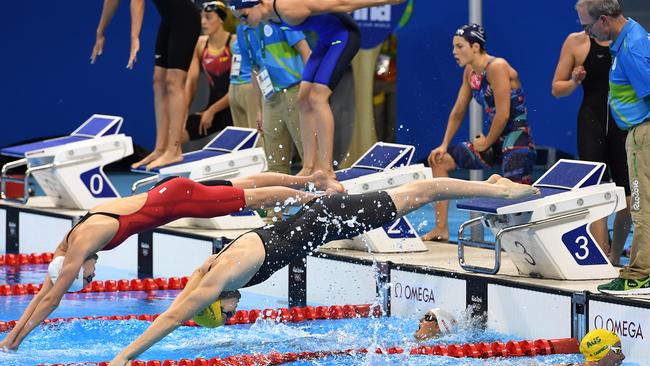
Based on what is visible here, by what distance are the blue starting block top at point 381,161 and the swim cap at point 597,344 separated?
2.46 m

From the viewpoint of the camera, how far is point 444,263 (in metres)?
6.80

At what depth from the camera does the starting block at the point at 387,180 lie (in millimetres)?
7152

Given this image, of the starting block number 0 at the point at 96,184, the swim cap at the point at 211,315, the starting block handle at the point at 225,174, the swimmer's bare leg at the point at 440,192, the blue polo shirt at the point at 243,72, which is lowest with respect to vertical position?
the swim cap at the point at 211,315

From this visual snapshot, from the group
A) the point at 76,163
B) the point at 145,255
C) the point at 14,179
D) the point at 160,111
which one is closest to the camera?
the point at 145,255

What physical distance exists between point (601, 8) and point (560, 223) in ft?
3.84

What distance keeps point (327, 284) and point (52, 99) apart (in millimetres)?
7991

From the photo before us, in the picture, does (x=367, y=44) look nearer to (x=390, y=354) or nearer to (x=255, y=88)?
(x=255, y=88)

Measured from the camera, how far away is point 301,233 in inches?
211

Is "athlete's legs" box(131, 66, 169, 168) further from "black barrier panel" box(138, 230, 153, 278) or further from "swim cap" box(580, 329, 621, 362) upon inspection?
"swim cap" box(580, 329, 621, 362)

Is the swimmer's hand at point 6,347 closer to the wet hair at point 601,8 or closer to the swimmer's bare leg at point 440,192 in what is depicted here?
the swimmer's bare leg at point 440,192

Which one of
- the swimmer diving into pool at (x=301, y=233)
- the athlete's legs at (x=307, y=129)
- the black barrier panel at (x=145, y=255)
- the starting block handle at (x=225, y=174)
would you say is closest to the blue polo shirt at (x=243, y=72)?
the starting block handle at (x=225, y=174)

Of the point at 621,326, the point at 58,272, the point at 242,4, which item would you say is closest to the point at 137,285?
the point at 242,4

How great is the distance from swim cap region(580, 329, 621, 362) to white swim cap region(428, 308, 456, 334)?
0.99 metres

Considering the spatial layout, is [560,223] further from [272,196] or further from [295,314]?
[295,314]
